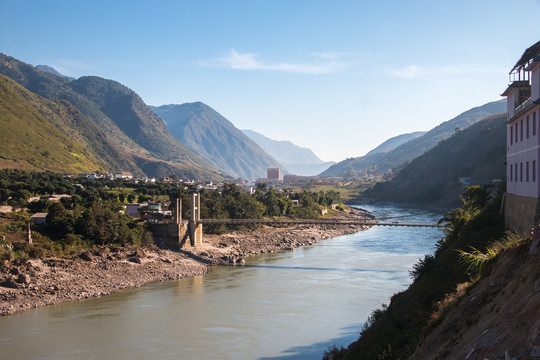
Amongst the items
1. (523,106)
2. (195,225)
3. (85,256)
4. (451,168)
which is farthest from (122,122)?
(523,106)

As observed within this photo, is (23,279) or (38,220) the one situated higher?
(38,220)

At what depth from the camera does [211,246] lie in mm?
28453

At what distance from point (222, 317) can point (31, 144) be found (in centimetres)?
4628

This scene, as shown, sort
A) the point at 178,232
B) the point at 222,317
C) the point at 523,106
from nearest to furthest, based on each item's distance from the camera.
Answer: the point at 523,106
the point at 222,317
the point at 178,232

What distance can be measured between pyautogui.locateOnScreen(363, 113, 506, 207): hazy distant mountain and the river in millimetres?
40527

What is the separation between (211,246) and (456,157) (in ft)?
174

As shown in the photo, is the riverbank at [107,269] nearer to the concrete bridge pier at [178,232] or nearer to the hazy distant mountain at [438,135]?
the concrete bridge pier at [178,232]

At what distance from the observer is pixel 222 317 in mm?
15031

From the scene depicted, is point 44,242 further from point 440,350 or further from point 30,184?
point 440,350

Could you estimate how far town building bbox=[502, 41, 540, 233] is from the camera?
27.3ft

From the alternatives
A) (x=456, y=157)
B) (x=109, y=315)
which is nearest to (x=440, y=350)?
(x=109, y=315)

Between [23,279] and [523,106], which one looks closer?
[523,106]

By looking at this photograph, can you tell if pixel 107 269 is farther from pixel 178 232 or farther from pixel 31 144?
pixel 31 144

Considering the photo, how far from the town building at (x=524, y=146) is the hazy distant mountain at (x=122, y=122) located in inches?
3498
